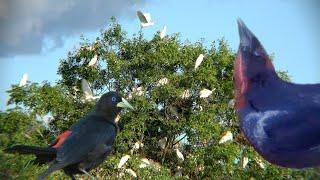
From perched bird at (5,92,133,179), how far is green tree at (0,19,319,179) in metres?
8.61

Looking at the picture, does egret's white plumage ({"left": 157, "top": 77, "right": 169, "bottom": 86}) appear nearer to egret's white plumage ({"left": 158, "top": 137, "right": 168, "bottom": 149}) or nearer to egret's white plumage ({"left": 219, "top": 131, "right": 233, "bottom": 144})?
egret's white plumage ({"left": 158, "top": 137, "right": 168, "bottom": 149})

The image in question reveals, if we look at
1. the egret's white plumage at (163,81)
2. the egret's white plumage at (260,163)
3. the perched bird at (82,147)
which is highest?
the perched bird at (82,147)

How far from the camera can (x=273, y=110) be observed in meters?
2.20

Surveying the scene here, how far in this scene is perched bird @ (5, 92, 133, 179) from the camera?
3760 mm

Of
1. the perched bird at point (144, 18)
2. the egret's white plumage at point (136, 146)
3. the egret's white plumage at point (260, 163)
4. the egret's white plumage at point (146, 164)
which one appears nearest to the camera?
the perched bird at point (144, 18)

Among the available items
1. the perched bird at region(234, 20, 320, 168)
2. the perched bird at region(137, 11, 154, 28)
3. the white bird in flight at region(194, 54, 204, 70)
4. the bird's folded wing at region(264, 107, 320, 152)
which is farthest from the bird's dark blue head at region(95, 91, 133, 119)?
the white bird in flight at region(194, 54, 204, 70)

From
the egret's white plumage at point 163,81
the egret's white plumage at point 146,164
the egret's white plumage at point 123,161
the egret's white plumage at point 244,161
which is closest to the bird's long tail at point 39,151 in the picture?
the egret's white plumage at point 244,161

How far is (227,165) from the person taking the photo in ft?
42.8

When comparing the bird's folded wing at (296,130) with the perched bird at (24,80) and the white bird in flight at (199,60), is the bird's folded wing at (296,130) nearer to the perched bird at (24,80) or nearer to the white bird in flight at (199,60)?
the perched bird at (24,80)

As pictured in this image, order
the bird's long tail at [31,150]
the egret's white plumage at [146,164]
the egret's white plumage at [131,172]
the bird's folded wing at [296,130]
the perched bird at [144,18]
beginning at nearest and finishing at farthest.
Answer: the bird's folded wing at [296,130]
the bird's long tail at [31,150]
the perched bird at [144,18]
the egret's white plumage at [131,172]
the egret's white plumage at [146,164]

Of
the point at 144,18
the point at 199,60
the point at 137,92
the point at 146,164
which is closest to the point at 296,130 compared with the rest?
the point at 144,18

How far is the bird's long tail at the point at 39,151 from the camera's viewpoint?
12.1 ft

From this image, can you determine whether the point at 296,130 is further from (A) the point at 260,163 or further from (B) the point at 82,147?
(A) the point at 260,163

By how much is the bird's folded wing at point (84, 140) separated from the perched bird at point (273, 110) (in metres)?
1.70
